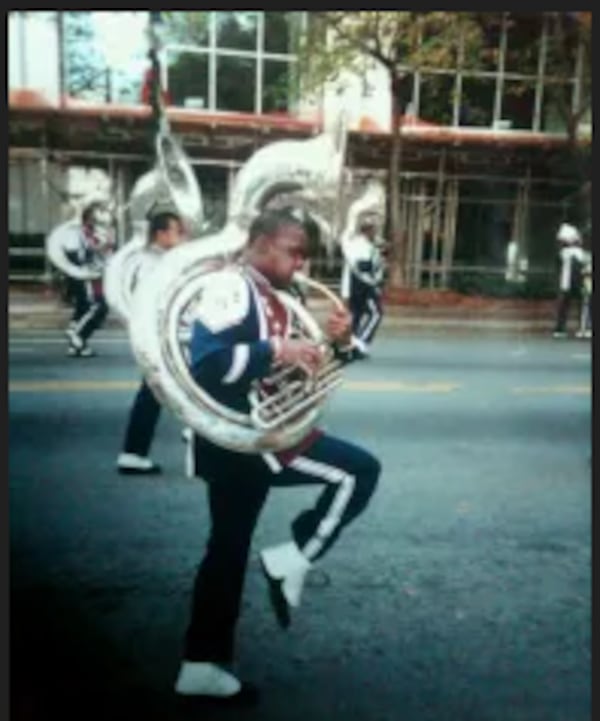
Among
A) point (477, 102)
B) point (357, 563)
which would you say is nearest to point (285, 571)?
point (357, 563)

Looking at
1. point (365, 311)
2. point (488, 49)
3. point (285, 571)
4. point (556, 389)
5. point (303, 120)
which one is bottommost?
point (285, 571)

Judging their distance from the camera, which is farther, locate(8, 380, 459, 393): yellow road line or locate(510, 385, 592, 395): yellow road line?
locate(8, 380, 459, 393): yellow road line

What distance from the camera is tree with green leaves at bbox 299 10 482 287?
2.28 m

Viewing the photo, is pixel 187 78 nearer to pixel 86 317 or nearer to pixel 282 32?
pixel 282 32

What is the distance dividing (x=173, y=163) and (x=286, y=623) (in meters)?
1.28

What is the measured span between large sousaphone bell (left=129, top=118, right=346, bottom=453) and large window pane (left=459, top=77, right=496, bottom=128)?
540 mm

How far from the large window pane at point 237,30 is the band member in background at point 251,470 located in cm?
59

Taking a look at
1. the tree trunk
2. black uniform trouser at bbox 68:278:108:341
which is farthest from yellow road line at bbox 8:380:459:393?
the tree trunk

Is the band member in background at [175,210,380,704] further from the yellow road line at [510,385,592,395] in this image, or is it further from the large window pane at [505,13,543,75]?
the large window pane at [505,13,543,75]

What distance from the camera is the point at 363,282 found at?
7.55 feet

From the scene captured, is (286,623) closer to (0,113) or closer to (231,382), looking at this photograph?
(231,382)

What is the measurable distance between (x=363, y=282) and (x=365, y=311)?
11cm

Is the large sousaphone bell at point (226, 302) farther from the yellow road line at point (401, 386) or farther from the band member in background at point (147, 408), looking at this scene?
the yellow road line at point (401, 386)

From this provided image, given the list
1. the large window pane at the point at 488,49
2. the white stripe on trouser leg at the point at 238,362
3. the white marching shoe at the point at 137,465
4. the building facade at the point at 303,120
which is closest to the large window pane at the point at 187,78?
the building facade at the point at 303,120
